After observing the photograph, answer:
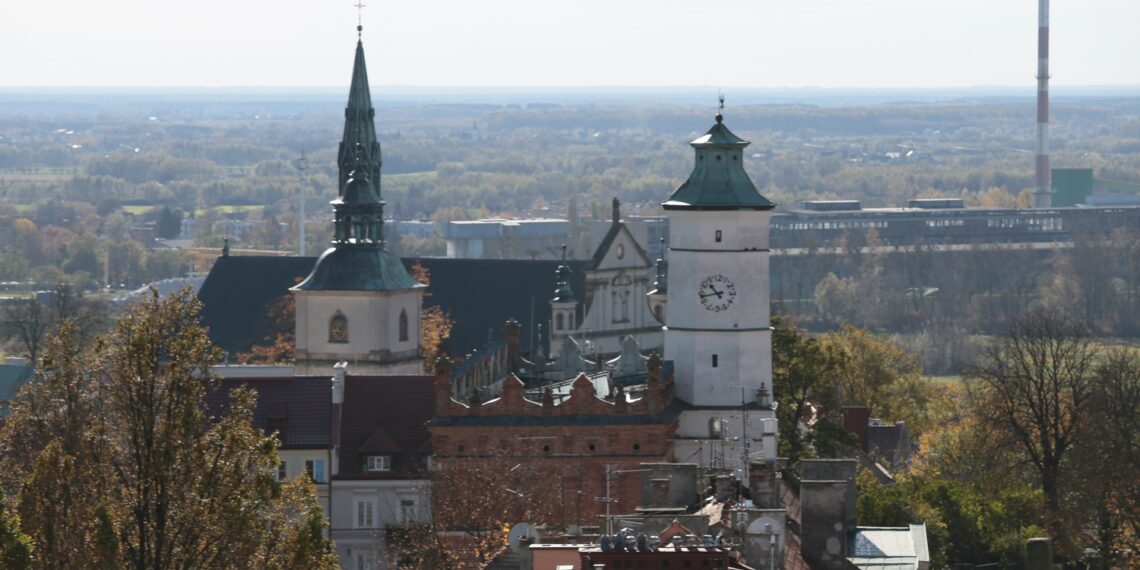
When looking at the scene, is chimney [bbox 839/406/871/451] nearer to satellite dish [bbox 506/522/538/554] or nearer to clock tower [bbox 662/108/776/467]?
clock tower [bbox 662/108/776/467]

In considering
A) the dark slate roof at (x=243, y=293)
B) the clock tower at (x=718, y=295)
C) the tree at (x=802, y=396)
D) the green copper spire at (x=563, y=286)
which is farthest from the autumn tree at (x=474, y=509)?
the dark slate roof at (x=243, y=293)

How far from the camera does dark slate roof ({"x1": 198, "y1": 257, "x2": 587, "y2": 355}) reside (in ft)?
338

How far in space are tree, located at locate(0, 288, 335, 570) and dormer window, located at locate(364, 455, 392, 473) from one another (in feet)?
102

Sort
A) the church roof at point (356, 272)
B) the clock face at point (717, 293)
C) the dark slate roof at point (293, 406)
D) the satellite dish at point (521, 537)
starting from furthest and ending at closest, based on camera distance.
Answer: the church roof at point (356, 272)
the clock face at point (717, 293)
the dark slate roof at point (293, 406)
the satellite dish at point (521, 537)

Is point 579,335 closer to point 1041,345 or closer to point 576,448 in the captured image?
point 1041,345

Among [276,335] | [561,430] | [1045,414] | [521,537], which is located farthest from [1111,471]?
[276,335]

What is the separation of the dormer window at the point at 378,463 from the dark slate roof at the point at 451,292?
2907 cm

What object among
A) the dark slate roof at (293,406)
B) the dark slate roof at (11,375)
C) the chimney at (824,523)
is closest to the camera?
the chimney at (824,523)

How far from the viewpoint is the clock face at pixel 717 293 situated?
69.6 metres

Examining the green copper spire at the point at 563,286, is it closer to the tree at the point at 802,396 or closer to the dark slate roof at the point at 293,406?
the tree at the point at 802,396

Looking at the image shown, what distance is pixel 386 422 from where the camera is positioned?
70562mm

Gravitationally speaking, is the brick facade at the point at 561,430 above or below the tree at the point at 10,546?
below

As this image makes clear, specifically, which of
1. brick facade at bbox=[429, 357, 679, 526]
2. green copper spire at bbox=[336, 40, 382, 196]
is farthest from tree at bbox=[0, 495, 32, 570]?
green copper spire at bbox=[336, 40, 382, 196]

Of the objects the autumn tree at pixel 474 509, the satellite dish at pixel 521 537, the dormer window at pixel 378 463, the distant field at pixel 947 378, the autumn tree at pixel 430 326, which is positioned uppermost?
the satellite dish at pixel 521 537
